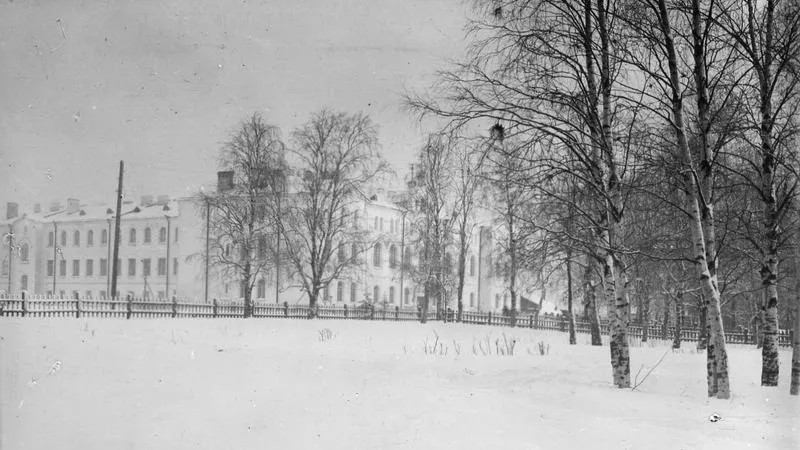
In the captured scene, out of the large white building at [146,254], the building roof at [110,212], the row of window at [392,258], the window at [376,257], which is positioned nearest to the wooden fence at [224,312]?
the row of window at [392,258]

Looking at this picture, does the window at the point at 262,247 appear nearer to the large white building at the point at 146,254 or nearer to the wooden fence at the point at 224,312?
the wooden fence at the point at 224,312

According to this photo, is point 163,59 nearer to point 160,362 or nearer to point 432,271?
point 160,362

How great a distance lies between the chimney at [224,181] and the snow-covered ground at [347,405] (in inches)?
807

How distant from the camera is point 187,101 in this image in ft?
43.0

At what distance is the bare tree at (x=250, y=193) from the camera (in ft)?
108

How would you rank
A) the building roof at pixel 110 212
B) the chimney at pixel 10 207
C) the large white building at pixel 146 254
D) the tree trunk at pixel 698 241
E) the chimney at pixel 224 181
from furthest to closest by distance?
the building roof at pixel 110 212, the large white building at pixel 146 254, the chimney at pixel 224 181, the chimney at pixel 10 207, the tree trunk at pixel 698 241

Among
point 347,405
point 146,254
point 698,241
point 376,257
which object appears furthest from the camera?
point 146,254

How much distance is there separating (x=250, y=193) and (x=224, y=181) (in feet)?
7.91

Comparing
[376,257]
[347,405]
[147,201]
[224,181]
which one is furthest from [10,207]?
[147,201]

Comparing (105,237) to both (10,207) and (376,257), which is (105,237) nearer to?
(376,257)

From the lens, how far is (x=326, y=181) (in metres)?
36.1

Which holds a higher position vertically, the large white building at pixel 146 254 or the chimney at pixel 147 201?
the chimney at pixel 147 201

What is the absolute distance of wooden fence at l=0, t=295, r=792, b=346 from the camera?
1013 inches

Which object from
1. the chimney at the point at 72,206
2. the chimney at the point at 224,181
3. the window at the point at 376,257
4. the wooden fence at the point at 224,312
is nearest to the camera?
the wooden fence at the point at 224,312
